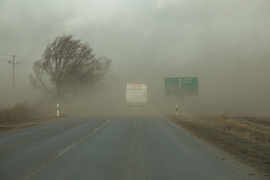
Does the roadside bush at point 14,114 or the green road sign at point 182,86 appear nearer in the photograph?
the roadside bush at point 14,114

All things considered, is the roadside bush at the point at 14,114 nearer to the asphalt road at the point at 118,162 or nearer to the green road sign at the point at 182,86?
the asphalt road at the point at 118,162

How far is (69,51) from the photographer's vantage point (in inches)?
1834

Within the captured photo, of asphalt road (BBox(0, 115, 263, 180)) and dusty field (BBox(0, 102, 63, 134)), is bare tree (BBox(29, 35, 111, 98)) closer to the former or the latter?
dusty field (BBox(0, 102, 63, 134))

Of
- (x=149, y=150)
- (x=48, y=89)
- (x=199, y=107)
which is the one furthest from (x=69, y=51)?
(x=149, y=150)

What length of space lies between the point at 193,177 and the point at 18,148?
7.18 m

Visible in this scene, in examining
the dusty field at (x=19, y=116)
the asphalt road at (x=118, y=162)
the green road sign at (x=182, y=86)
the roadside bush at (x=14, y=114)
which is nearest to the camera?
the asphalt road at (x=118, y=162)

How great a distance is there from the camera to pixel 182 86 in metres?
44.4

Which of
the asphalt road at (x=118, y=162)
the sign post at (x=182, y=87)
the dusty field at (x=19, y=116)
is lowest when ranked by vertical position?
the asphalt road at (x=118, y=162)

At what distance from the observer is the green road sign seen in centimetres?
4406

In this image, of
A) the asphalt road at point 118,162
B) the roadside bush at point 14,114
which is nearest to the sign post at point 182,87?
the roadside bush at point 14,114

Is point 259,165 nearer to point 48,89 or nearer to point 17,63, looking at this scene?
point 48,89

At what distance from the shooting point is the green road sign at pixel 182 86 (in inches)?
1735

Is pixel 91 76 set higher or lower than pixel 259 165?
higher

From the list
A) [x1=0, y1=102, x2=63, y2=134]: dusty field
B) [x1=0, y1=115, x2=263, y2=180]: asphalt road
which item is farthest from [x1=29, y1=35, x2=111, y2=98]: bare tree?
[x1=0, y1=115, x2=263, y2=180]: asphalt road
